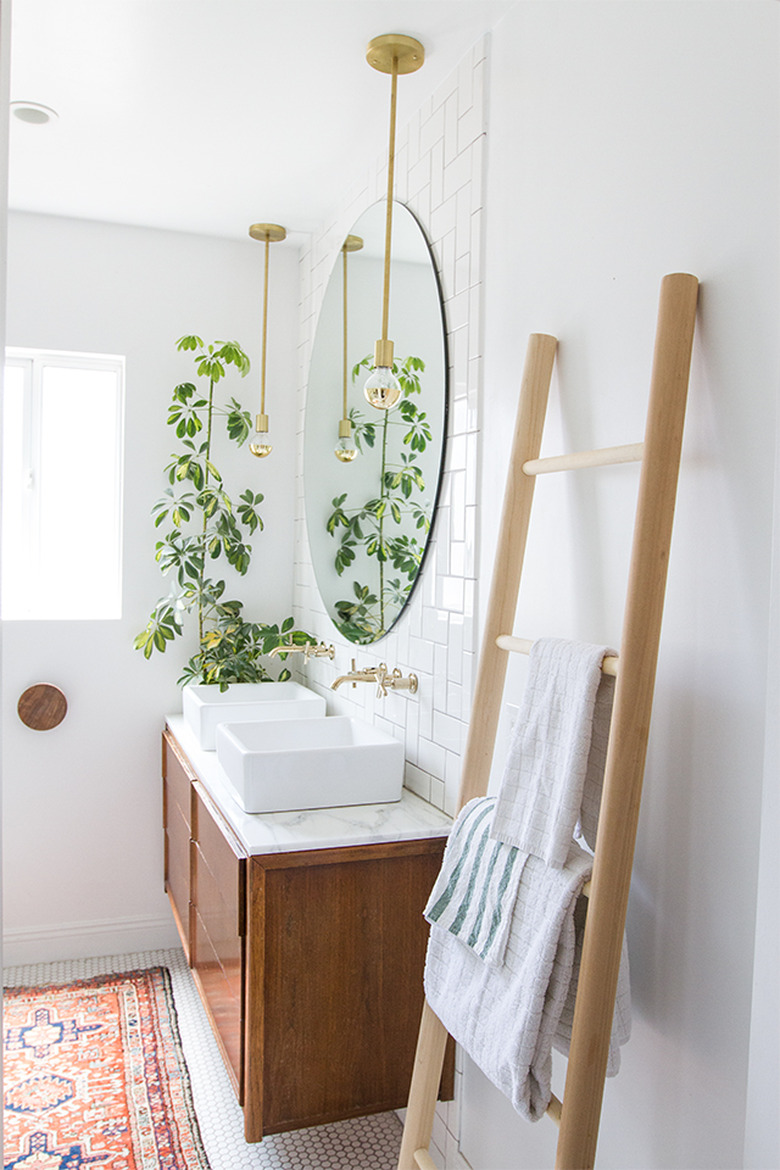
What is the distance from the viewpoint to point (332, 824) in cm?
198

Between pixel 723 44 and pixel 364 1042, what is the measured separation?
1.89 metres

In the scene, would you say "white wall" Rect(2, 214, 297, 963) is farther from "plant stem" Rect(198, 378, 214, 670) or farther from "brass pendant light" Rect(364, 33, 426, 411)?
"brass pendant light" Rect(364, 33, 426, 411)

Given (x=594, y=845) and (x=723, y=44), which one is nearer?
(x=723, y=44)

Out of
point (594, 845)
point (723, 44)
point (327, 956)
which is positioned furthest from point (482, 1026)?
point (723, 44)

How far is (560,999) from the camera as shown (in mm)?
1295

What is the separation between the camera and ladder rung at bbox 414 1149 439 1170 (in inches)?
62.7

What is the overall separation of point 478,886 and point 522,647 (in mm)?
396

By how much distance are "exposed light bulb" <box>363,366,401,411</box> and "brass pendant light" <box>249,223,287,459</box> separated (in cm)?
112

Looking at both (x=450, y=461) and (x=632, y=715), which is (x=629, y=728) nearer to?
(x=632, y=715)

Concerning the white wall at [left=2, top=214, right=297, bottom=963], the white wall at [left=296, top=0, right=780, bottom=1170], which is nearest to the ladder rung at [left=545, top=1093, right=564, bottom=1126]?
the white wall at [left=296, top=0, right=780, bottom=1170]

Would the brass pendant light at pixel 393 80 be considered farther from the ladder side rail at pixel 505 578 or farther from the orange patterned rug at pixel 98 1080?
the orange patterned rug at pixel 98 1080

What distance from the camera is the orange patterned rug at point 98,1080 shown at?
220 cm

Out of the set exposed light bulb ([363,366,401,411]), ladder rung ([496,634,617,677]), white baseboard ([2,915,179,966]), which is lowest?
white baseboard ([2,915,179,966])

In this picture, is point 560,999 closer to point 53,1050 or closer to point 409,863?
point 409,863
